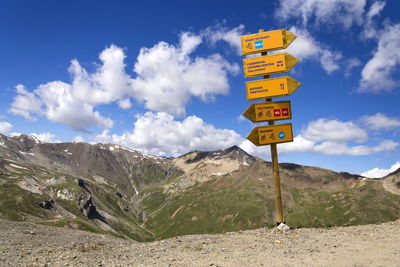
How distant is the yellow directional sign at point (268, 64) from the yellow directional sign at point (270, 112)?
2301 mm

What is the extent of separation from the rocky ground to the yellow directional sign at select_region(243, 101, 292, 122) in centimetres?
775

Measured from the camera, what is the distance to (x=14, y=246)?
65.6 ft

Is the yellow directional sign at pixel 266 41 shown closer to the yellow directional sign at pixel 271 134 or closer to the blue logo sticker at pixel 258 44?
the blue logo sticker at pixel 258 44

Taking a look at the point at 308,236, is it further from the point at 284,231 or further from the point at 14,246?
the point at 14,246

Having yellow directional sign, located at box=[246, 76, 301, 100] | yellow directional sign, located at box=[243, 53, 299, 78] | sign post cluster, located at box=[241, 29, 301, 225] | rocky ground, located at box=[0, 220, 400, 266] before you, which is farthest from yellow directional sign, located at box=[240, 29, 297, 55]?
rocky ground, located at box=[0, 220, 400, 266]

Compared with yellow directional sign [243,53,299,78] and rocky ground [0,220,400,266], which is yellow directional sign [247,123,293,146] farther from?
rocky ground [0,220,400,266]

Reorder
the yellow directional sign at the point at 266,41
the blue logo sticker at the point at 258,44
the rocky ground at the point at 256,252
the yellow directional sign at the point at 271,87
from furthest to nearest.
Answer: the blue logo sticker at the point at 258,44 < the yellow directional sign at the point at 266,41 < the yellow directional sign at the point at 271,87 < the rocky ground at the point at 256,252

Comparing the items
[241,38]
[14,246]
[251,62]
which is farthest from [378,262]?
[14,246]

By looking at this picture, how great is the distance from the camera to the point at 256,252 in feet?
49.0

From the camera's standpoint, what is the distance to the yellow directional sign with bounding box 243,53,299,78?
74.0 feet

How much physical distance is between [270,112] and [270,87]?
5.89 feet

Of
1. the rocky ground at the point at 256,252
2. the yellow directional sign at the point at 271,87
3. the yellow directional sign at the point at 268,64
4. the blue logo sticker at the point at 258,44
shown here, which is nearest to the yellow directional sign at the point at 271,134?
the yellow directional sign at the point at 271,87

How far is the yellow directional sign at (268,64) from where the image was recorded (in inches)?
888

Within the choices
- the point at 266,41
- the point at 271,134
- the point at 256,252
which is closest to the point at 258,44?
the point at 266,41
